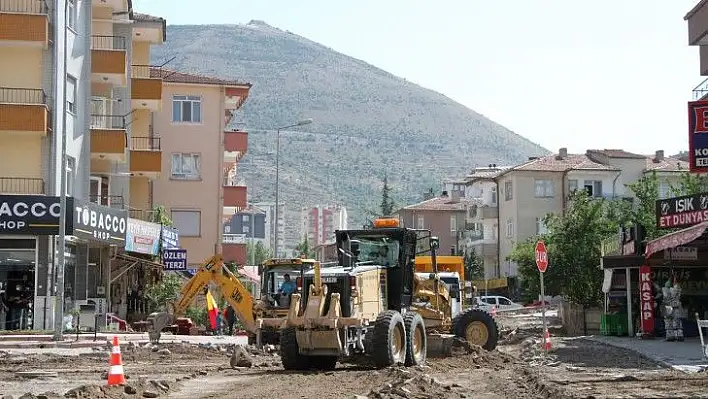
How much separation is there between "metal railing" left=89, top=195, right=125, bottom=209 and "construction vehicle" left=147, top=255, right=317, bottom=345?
1858cm

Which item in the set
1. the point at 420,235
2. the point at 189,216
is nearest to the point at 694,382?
the point at 420,235

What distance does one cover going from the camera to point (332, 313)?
68.8 feet

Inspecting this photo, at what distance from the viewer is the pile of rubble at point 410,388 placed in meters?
15.8

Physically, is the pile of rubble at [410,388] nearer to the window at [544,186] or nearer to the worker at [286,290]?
the worker at [286,290]

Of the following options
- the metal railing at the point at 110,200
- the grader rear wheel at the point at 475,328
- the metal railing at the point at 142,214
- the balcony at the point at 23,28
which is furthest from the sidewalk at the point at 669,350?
the metal railing at the point at 142,214

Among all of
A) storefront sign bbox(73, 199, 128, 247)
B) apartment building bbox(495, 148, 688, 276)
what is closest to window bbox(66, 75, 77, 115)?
storefront sign bbox(73, 199, 128, 247)

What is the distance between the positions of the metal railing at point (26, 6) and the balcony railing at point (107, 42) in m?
5.18

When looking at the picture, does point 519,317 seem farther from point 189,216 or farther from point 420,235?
point 420,235

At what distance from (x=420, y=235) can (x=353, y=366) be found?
3161 mm

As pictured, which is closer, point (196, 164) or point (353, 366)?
point (353, 366)

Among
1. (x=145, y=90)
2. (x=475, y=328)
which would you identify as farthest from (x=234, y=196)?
(x=475, y=328)

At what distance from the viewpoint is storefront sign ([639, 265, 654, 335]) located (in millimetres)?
34094

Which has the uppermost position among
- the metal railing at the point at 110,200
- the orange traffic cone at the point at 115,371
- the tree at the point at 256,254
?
the tree at the point at 256,254

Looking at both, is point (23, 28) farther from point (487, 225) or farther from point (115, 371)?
point (487, 225)
